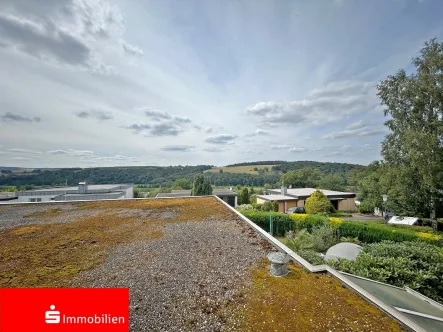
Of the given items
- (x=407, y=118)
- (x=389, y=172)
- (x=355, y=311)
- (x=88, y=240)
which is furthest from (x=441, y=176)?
(x=88, y=240)

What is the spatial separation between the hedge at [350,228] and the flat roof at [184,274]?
8.82 m

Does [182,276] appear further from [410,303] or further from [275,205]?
[275,205]

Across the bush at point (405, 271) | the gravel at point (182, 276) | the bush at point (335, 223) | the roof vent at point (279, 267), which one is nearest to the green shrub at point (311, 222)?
the bush at point (335, 223)

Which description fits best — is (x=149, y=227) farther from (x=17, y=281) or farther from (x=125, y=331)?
(x=125, y=331)

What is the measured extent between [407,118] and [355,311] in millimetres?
14233

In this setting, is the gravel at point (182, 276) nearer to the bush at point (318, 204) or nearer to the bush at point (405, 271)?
the bush at point (405, 271)

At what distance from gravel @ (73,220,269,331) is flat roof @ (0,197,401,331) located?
1 centimetres

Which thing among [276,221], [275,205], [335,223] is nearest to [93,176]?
[275,205]

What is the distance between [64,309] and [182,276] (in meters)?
1.63

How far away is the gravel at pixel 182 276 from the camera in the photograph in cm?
249

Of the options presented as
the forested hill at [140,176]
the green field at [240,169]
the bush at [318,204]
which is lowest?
the bush at [318,204]

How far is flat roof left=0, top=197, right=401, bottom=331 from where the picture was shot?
242cm

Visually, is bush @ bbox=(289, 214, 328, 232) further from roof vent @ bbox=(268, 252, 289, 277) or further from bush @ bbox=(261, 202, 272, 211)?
roof vent @ bbox=(268, 252, 289, 277)

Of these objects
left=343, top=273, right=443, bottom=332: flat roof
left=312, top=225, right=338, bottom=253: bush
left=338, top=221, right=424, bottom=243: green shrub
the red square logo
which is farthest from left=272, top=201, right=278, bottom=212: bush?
the red square logo
